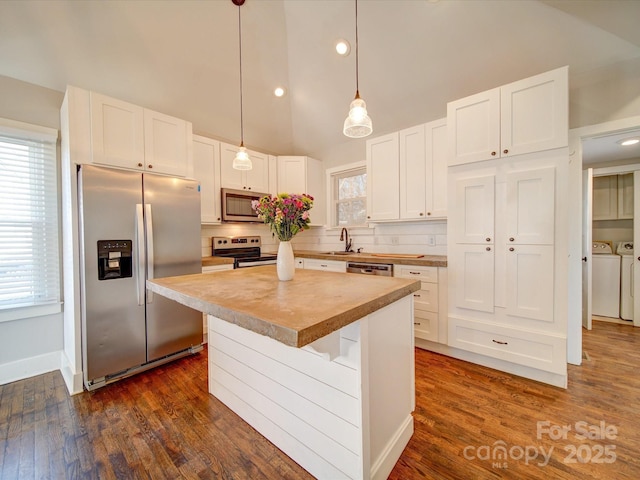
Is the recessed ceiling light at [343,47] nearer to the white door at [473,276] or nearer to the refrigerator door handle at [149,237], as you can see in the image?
the white door at [473,276]

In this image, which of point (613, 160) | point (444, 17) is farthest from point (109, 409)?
point (613, 160)

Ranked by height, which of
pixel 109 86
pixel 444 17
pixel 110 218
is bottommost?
pixel 110 218

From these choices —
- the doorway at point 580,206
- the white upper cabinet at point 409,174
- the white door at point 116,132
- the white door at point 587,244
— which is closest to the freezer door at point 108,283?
the white door at point 116,132

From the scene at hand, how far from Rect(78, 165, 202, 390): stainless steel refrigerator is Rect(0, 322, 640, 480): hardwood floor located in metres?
0.27

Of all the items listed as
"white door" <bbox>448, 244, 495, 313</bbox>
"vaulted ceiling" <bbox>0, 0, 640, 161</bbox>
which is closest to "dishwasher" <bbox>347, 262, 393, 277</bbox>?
"white door" <bbox>448, 244, 495, 313</bbox>

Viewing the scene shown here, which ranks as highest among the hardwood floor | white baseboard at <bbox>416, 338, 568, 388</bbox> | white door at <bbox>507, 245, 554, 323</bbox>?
white door at <bbox>507, 245, 554, 323</bbox>

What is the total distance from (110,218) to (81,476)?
67.2 inches

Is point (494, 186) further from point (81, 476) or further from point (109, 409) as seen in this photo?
point (109, 409)

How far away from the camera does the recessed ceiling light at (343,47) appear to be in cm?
274

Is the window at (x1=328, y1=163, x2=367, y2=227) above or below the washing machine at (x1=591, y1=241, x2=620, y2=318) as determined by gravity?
above

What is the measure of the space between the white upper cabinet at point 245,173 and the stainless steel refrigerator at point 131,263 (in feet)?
2.83

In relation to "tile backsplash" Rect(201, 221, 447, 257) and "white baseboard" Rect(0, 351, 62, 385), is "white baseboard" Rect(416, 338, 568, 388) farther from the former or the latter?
"white baseboard" Rect(0, 351, 62, 385)

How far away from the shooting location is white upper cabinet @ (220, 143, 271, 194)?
341cm

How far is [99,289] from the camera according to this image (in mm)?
2111
